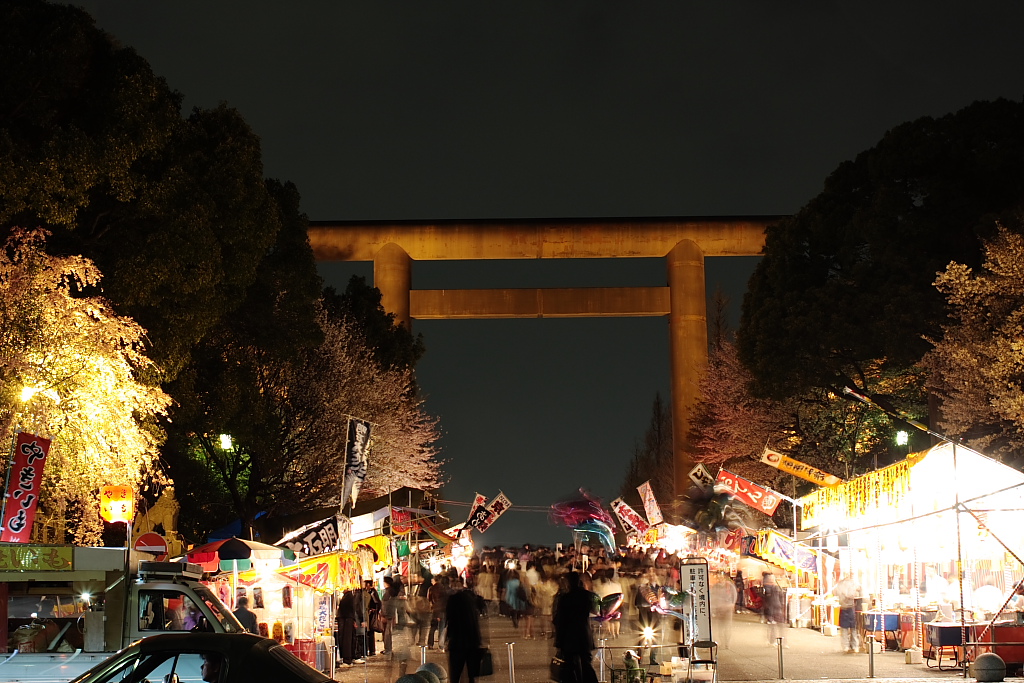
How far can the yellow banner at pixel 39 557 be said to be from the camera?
36.4ft

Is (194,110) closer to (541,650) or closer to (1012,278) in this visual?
(541,650)

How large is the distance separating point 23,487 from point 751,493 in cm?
1938

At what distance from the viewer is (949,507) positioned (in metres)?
16.4

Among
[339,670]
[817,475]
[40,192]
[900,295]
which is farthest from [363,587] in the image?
[900,295]

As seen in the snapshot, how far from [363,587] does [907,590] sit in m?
10.6

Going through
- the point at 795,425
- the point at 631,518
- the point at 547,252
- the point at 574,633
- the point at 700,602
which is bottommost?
the point at 700,602

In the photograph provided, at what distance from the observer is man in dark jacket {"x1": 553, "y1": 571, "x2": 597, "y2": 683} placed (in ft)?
37.6

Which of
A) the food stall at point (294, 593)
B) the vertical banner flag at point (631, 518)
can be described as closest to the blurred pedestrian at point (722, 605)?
the food stall at point (294, 593)

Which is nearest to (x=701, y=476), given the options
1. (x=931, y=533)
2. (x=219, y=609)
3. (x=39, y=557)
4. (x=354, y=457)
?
(x=931, y=533)

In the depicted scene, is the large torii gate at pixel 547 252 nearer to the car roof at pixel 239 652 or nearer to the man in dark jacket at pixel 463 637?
the man in dark jacket at pixel 463 637

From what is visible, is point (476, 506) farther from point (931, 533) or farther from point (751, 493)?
point (931, 533)

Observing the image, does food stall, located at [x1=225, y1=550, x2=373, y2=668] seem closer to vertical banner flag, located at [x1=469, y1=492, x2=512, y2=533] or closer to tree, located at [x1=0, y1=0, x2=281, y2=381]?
tree, located at [x1=0, y1=0, x2=281, y2=381]

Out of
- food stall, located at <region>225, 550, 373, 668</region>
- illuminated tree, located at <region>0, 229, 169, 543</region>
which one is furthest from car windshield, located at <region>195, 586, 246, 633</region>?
food stall, located at <region>225, 550, 373, 668</region>

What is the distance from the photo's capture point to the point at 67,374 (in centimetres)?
1549
